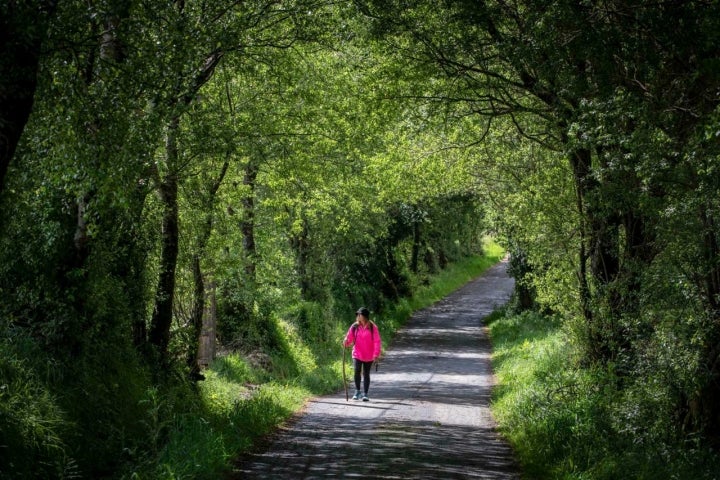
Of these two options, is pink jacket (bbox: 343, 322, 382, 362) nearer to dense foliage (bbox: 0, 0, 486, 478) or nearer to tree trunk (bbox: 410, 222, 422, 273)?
dense foliage (bbox: 0, 0, 486, 478)

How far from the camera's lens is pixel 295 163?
1498 centimetres

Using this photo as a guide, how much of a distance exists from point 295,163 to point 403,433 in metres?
5.33

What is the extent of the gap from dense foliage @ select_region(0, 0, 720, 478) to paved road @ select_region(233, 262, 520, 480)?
1697 millimetres

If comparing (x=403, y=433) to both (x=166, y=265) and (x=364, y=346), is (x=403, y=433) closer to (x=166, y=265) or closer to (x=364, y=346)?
(x=364, y=346)

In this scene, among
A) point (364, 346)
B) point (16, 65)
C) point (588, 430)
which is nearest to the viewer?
point (16, 65)

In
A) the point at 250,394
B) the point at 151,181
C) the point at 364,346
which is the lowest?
the point at 250,394

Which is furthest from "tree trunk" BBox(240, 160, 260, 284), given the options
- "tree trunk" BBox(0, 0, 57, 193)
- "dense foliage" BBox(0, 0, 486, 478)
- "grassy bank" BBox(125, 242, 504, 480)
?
"tree trunk" BBox(0, 0, 57, 193)

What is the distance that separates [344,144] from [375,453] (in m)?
6.56

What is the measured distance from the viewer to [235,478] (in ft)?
31.7

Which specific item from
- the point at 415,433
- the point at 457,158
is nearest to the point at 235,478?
the point at 415,433

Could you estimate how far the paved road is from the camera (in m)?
10.1

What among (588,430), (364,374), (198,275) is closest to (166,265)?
(198,275)

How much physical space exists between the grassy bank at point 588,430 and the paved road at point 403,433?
1.42 feet

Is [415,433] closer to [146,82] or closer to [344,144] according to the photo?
[344,144]
